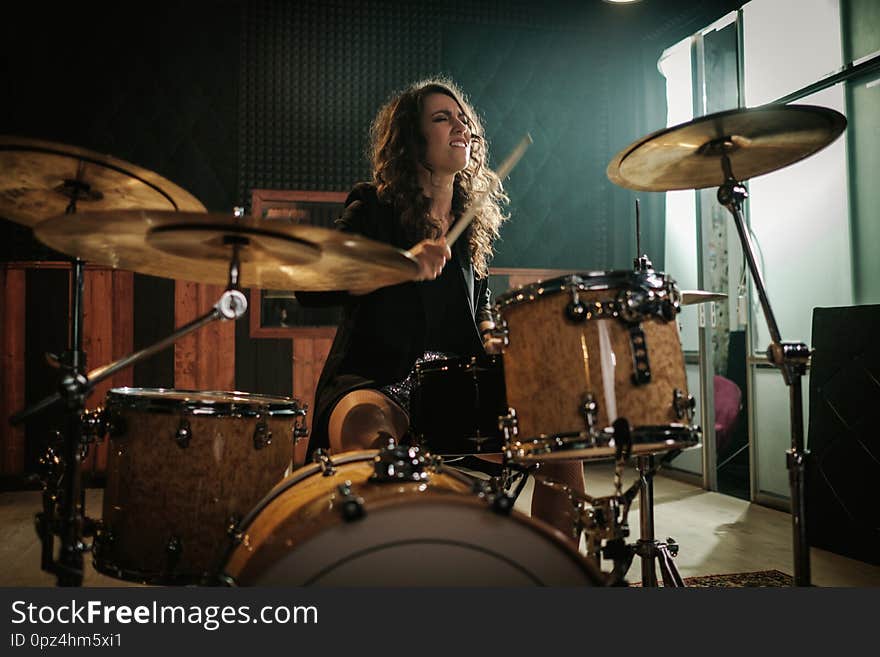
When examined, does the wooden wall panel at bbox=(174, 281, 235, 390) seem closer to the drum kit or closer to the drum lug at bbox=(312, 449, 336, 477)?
the drum kit

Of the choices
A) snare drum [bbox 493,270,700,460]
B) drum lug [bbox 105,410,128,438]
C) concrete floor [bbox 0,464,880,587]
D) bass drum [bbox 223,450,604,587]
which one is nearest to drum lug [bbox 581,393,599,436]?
snare drum [bbox 493,270,700,460]

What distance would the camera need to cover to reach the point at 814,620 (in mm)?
1218

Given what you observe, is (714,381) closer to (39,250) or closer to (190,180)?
(190,180)

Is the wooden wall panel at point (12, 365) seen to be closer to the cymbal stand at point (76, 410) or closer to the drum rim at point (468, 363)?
the cymbal stand at point (76, 410)

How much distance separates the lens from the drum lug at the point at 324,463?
1.21 meters

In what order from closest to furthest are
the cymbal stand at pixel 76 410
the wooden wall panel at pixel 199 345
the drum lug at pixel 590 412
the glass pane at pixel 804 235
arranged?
1. the cymbal stand at pixel 76 410
2. the drum lug at pixel 590 412
3. the glass pane at pixel 804 235
4. the wooden wall panel at pixel 199 345

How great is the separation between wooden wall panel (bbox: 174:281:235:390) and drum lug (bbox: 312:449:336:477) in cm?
334

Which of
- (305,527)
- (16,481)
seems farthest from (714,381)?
(16,481)

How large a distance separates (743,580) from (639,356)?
1454 mm

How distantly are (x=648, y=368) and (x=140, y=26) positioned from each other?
453 cm

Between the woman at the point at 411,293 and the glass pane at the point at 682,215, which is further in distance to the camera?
the glass pane at the point at 682,215

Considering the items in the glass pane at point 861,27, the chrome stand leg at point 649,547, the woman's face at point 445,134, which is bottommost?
the chrome stand leg at point 649,547

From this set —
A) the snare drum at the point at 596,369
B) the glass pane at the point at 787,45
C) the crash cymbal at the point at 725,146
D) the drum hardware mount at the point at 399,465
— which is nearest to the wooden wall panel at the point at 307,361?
the crash cymbal at the point at 725,146

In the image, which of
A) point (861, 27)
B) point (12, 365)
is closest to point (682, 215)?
point (861, 27)
